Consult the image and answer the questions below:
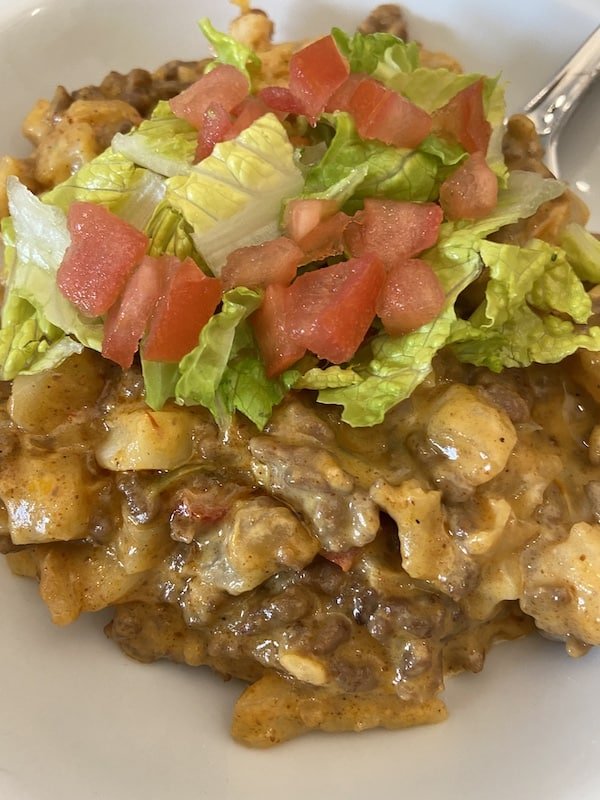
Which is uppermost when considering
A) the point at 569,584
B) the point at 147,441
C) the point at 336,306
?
the point at 336,306

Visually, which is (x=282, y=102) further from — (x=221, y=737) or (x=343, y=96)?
(x=221, y=737)

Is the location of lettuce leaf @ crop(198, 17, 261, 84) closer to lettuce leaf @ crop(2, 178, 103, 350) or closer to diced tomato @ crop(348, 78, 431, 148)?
diced tomato @ crop(348, 78, 431, 148)

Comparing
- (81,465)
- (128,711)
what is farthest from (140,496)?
(128,711)

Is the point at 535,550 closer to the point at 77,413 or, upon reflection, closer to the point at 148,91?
the point at 77,413

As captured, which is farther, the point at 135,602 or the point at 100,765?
the point at 135,602

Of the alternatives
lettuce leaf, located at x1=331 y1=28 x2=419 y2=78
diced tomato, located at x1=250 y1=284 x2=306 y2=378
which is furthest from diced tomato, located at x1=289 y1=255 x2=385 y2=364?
lettuce leaf, located at x1=331 y1=28 x2=419 y2=78

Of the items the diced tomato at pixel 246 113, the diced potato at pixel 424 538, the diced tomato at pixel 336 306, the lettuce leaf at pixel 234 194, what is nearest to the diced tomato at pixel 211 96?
the diced tomato at pixel 246 113

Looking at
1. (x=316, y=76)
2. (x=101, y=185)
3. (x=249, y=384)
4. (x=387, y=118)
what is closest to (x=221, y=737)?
(x=249, y=384)
